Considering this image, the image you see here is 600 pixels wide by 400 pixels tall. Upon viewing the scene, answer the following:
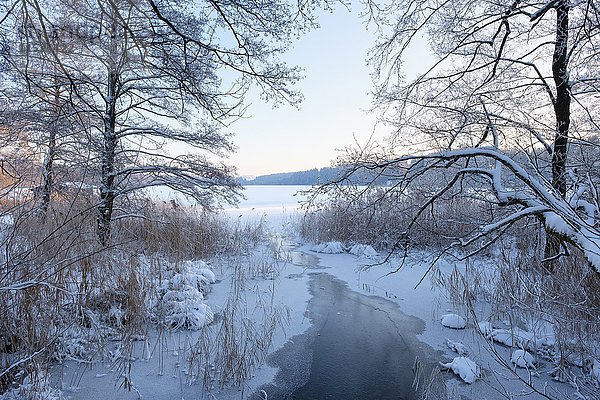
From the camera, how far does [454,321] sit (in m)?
4.00

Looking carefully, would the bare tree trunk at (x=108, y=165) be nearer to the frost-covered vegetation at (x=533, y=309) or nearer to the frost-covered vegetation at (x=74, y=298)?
the frost-covered vegetation at (x=74, y=298)

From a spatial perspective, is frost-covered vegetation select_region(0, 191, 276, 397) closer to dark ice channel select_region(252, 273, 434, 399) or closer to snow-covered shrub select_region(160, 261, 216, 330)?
snow-covered shrub select_region(160, 261, 216, 330)

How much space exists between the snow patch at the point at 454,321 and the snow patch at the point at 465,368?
0.92m

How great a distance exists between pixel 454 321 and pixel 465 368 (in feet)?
3.79

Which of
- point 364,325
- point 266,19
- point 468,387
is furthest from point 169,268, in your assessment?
point 468,387

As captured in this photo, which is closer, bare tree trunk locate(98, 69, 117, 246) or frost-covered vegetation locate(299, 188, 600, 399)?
frost-covered vegetation locate(299, 188, 600, 399)

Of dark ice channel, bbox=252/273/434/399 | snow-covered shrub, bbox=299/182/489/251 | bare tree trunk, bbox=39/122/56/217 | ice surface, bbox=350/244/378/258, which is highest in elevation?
bare tree trunk, bbox=39/122/56/217

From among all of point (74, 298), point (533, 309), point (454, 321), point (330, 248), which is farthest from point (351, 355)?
point (330, 248)

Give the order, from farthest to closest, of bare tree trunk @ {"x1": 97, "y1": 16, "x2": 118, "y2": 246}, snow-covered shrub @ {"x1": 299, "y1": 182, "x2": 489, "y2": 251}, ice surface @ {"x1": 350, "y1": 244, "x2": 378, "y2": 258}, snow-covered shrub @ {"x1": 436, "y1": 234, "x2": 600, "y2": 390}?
1. ice surface @ {"x1": 350, "y1": 244, "x2": 378, "y2": 258}
2. snow-covered shrub @ {"x1": 299, "y1": 182, "x2": 489, "y2": 251}
3. bare tree trunk @ {"x1": 97, "y1": 16, "x2": 118, "y2": 246}
4. snow-covered shrub @ {"x1": 436, "y1": 234, "x2": 600, "y2": 390}

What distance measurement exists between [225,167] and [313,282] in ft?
9.27

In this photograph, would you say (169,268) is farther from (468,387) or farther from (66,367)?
(468,387)

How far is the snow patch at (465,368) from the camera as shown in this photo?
2.85 metres

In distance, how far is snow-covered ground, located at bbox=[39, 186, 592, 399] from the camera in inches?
101

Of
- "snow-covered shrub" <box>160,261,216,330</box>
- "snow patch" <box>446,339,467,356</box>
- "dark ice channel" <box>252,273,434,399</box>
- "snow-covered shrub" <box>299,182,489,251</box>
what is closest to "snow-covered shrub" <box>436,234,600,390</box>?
"snow patch" <box>446,339,467,356</box>
